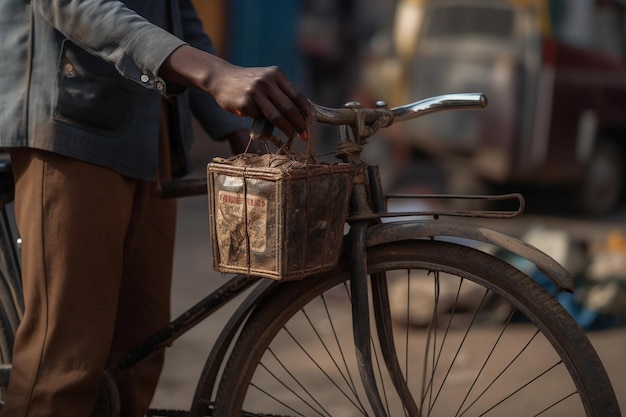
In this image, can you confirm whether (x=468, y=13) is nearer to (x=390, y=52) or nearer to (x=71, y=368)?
(x=390, y=52)

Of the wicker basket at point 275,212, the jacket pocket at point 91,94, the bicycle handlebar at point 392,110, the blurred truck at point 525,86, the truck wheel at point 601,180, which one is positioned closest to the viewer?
the wicker basket at point 275,212

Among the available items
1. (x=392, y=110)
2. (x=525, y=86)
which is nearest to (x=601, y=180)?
(x=525, y=86)

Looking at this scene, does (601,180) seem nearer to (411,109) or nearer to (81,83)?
(411,109)

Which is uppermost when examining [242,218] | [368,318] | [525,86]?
[525,86]

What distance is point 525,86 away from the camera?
340 inches

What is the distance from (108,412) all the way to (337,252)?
0.81 m

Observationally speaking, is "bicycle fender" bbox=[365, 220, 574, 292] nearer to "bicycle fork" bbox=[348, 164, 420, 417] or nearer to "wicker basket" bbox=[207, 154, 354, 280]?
"bicycle fork" bbox=[348, 164, 420, 417]

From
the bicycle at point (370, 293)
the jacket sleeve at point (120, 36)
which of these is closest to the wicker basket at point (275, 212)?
the bicycle at point (370, 293)

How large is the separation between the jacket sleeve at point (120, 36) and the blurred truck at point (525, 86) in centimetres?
637

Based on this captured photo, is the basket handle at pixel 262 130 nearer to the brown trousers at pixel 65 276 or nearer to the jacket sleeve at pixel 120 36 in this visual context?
the jacket sleeve at pixel 120 36

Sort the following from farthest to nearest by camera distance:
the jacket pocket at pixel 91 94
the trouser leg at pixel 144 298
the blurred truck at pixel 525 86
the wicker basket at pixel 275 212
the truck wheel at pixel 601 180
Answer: the truck wheel at pixel 601 180
the blurred truck at pixel 525 86
the trouser leg at pixel 144 298
the jacket pocket at pixel 91 94
the wicker basket at pixel 275 212

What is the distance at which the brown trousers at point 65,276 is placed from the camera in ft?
8.39

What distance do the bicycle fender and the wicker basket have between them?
153 millimetres

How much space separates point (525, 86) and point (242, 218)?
674cm
